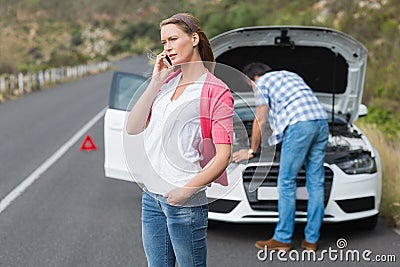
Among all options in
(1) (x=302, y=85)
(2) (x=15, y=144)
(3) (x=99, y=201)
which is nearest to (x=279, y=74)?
(1) (x=302, y=85)

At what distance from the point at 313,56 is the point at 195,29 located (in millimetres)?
4419

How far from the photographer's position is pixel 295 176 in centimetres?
621

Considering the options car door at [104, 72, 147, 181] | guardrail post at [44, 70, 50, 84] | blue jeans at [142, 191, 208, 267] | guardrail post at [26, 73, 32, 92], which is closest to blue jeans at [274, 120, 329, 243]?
car door at [104, 72, 147, 181]

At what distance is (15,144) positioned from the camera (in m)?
13.1

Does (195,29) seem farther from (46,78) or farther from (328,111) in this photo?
(46,78)

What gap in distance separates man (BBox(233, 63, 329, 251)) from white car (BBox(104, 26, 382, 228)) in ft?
0.63

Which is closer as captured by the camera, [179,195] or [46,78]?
[179,195]

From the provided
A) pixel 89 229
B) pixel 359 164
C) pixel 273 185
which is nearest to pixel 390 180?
pixel 359 164

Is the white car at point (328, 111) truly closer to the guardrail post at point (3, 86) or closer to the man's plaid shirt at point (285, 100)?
the man's plaid shirt at point (285, 100)

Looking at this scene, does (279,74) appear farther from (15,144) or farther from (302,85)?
(15,144)

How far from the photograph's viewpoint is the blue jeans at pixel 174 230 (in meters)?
3.48

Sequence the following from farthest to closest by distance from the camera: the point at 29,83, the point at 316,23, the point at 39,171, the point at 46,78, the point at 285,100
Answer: the point at 46,78, the point at 29,83, the point at 316,23, the point at 39,171, the point at 285,100

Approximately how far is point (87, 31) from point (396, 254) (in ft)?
386

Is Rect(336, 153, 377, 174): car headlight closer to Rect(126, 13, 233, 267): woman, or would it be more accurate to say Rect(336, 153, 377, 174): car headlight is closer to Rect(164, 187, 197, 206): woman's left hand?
Rect(126, 13, 233, 267): woman
